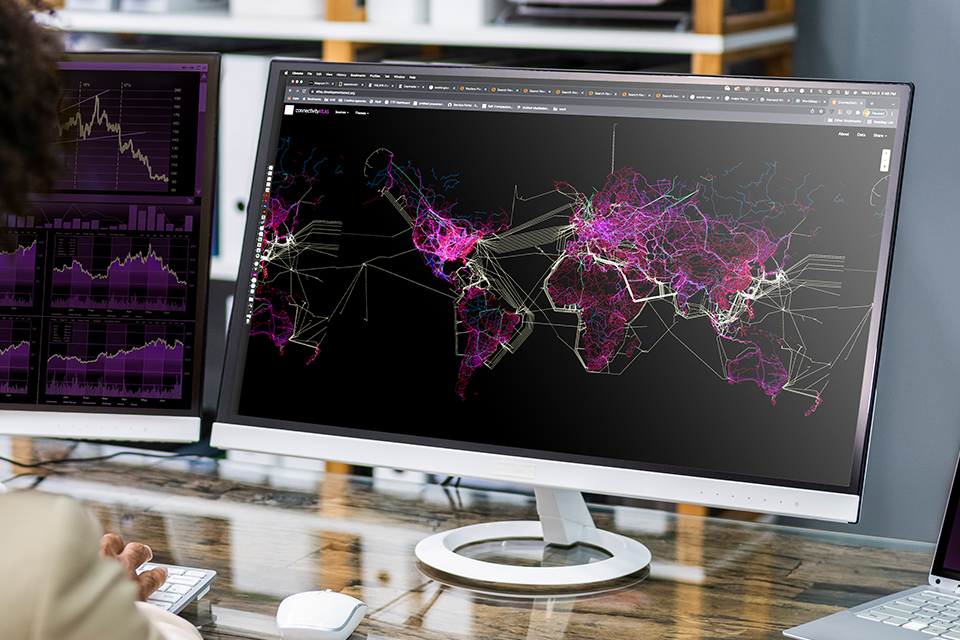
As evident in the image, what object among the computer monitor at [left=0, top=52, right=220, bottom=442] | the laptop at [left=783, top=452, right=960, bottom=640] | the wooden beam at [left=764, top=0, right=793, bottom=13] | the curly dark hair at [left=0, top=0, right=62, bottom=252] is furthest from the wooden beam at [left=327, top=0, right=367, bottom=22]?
the laptop at [left=783, top=452, right=960, bottom=640]

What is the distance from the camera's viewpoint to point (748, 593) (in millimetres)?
1063

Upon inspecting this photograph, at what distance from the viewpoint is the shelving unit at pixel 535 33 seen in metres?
1.41

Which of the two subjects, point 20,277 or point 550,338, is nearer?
point 550,338

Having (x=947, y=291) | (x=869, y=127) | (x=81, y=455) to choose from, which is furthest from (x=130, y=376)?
(x=947, y=291)

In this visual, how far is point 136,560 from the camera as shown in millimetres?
1043

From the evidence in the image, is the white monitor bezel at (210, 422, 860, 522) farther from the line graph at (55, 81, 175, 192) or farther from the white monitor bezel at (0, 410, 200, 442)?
the line graph at (55, 81, 175, 192)

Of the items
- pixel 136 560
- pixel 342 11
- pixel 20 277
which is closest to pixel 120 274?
pixel 20 277

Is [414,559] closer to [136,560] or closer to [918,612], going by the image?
[136,560]

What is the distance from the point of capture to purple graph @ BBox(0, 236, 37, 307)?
123 centimetres

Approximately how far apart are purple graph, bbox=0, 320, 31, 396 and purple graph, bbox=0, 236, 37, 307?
0.03m

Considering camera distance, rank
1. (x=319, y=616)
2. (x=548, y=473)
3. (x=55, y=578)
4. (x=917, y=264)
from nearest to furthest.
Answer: (x=55, y=578), (x=319, y=616), (x=548, y=473), (x=917, y=264)

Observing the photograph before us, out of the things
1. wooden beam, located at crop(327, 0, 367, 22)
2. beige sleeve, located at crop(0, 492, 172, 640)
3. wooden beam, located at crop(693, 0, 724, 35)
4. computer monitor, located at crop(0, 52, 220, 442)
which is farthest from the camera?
wooden beam, located at crop(327, 0, 367, 22)

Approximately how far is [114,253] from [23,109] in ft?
2.09

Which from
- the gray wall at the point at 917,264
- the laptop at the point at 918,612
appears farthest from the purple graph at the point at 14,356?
the gray wall at the point at 917,264
